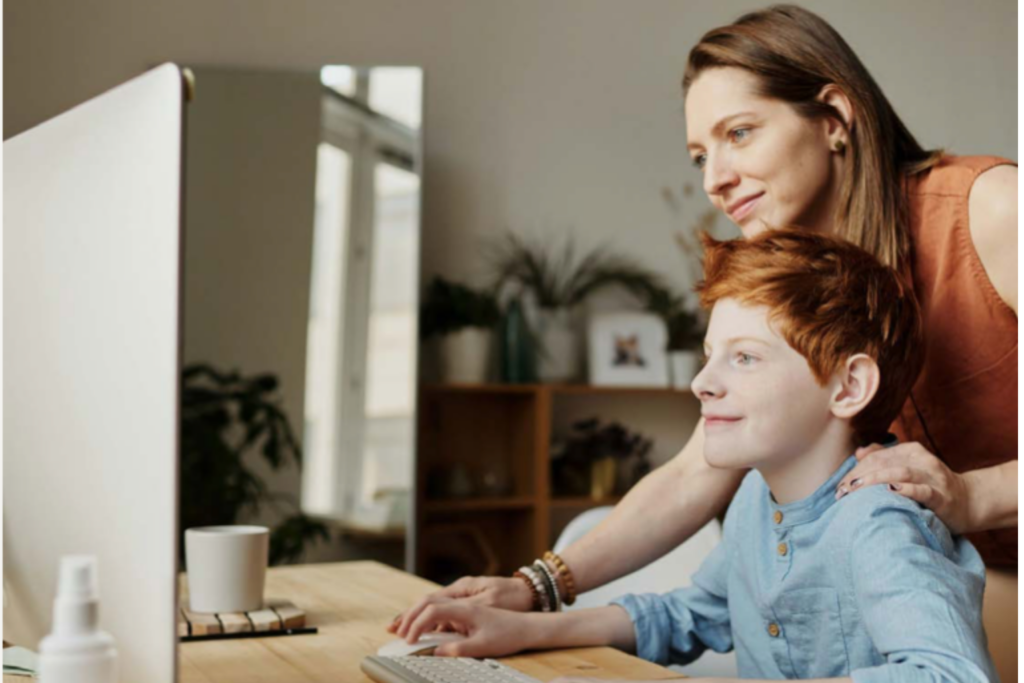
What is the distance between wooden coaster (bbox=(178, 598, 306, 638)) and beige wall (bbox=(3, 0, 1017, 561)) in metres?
2.22

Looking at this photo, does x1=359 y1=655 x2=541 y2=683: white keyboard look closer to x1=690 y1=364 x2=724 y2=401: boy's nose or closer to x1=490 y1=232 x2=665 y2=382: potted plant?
x1=690 y1=364 x2=724 y2=401: boy's nose

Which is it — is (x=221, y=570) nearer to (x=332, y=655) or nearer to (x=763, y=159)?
(x=332, y=655)

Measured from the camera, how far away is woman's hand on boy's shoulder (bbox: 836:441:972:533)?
92 centimetres

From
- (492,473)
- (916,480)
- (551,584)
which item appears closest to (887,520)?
(916,480)

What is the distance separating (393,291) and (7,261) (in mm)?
2666

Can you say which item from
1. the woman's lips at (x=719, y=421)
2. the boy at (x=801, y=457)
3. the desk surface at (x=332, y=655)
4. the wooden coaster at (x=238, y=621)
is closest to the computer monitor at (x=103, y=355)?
the desk surface at (x=332, y=655)

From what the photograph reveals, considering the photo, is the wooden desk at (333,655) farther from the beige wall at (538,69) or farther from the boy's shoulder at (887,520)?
the beige wall at (538,69)

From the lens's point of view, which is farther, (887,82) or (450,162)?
(887,82)

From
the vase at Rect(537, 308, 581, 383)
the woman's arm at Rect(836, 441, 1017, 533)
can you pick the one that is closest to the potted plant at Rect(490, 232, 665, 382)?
the vase at Rect(537, 308, 581, 383)

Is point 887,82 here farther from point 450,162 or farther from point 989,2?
point 450,162

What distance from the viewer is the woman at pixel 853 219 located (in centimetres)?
115

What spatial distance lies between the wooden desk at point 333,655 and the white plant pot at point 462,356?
218 cm

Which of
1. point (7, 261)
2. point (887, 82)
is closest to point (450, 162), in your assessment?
point (887, 82)

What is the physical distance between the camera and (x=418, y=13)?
3.74m
